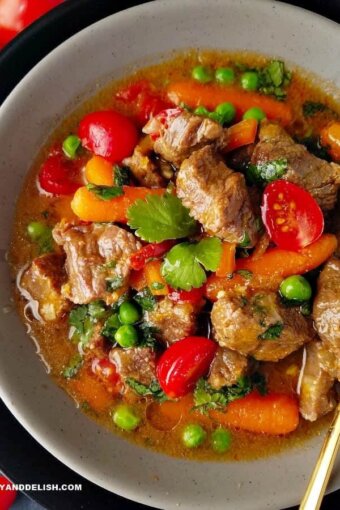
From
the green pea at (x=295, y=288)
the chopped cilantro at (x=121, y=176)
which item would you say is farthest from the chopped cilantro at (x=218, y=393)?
the chopped cilantro at (x=121, y=176)

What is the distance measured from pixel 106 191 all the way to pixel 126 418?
1558 millimetres

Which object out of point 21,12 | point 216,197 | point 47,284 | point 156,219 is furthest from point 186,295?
point 21,12

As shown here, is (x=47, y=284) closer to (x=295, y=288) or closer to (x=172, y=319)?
(x=172, y=319)


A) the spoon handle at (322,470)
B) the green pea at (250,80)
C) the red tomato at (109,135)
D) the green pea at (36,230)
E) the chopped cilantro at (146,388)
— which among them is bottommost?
the spoon handle at (322,470)

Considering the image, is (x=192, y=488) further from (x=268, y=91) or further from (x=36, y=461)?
(x=268, y=91)

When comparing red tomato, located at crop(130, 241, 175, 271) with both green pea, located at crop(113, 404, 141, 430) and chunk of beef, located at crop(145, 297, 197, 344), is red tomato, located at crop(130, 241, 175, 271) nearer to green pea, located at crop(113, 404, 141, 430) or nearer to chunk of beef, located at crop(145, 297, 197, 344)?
chunk of beef, located at crop(145, 297, 197, 344)

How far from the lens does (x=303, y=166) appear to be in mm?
4438

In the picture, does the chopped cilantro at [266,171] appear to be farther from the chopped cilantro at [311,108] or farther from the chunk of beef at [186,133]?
the chopped cilantro at [311,108]

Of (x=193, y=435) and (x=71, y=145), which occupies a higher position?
(x=71, y=145)

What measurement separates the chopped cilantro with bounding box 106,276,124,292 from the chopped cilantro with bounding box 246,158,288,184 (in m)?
1.10

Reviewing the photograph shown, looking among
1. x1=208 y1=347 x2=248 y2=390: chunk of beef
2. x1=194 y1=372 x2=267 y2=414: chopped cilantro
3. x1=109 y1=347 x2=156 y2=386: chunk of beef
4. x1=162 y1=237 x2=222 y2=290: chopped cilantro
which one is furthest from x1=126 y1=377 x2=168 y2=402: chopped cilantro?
x1=162 y1=237 x2=222 y2=290: chopped cilantro

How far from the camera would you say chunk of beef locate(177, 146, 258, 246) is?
428cm

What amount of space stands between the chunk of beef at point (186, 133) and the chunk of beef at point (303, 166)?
34 cm

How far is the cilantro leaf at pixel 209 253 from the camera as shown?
4.27 m
